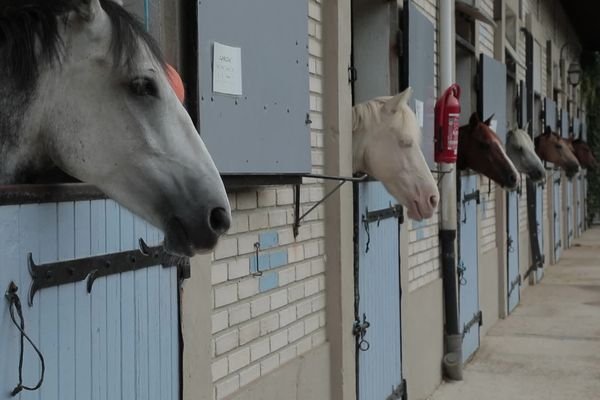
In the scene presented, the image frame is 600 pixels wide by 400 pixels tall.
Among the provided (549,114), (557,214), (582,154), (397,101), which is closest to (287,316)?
(397,101)

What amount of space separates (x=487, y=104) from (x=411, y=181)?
135 inches

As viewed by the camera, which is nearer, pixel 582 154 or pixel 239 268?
pixel 239 268

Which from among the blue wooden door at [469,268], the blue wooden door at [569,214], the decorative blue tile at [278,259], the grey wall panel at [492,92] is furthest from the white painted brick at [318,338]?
the blue wooden door at [569,214]

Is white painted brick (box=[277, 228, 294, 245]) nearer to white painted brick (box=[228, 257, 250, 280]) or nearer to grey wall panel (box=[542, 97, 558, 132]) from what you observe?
white painted brick (box=[228, 257, 250, 280])

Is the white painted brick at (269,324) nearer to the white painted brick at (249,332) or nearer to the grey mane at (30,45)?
the white painted brick at (249,332)

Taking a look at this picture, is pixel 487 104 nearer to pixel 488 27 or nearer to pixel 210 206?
pixel 488 27

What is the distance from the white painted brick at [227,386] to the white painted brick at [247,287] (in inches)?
11.4

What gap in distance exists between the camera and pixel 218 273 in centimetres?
295

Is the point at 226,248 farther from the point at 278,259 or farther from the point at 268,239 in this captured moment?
the point at 278,259

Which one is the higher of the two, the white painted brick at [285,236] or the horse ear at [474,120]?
the horse ear at [474,120]

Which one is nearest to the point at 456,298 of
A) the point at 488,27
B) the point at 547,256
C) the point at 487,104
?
the point at 487,104

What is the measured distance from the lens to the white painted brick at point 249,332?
3137mm

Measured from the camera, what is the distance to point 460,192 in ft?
21.4

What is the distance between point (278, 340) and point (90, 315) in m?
1.41
